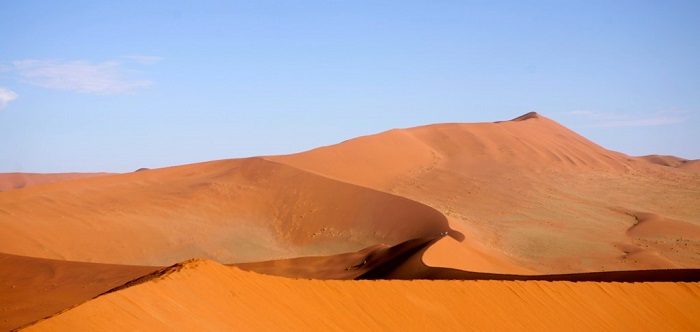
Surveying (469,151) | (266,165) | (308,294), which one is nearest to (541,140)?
(469,151)

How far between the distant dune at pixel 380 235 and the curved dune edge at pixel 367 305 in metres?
0.03

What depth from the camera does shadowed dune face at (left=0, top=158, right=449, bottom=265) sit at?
101ft

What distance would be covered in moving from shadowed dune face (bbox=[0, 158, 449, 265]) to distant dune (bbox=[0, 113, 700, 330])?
0.34ft

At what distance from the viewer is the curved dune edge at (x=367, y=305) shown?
849 centimetres

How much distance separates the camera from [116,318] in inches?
315

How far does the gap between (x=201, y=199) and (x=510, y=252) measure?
53.0 feet

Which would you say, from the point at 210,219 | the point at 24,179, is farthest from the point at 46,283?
the point at 24,179

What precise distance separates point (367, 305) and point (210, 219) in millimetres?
25008

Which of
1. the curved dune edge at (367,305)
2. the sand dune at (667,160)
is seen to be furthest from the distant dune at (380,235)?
the sand dune at (667,160)

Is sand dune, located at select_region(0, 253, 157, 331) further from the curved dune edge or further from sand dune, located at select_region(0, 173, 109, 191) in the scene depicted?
sand dune, located at select_region(0, 173, 109, 191)

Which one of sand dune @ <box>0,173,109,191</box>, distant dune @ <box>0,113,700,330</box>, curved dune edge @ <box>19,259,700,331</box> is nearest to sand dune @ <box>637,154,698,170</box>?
distant dune @ <box>0,113,700,330</box>

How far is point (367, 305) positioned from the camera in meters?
11.1

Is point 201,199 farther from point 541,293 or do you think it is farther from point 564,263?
point 541,293

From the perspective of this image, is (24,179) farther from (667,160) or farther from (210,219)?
(667,160)
